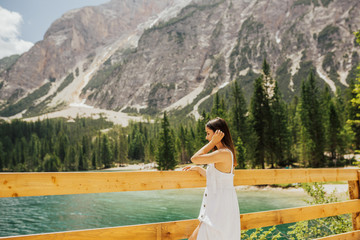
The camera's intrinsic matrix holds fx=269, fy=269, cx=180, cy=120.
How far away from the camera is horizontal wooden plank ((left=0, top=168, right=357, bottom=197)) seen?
257 cm

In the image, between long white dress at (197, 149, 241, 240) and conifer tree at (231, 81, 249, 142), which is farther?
conifer tree at (231, 81, 249, 142)

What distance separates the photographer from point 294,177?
14.6 ft

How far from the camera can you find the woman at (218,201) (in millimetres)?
3021

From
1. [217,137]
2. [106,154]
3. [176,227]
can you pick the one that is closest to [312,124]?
[217,137]

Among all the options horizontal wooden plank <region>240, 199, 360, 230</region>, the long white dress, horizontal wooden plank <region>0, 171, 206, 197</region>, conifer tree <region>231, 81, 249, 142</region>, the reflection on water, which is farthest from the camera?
conifer tree <region>231, 81, 249, 142</region>

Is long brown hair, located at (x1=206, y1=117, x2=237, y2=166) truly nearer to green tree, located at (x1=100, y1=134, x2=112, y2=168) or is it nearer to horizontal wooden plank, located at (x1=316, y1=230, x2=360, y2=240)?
horizontal wooden plank, located at (x1=316, y1=230, x2=360, y2=240)

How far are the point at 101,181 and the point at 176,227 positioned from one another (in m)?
1.12

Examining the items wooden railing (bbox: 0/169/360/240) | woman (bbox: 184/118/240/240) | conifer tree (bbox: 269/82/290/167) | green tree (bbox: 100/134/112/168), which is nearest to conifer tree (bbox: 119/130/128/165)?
green tree (bbox: 100/134/112/168)

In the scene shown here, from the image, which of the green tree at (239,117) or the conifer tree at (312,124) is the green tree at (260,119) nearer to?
the green tree at (239,117)

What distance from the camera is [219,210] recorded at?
3064 mm

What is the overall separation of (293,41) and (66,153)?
173 m

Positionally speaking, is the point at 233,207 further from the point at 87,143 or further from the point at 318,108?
the point at 87,143

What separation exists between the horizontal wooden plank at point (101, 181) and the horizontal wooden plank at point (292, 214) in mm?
523

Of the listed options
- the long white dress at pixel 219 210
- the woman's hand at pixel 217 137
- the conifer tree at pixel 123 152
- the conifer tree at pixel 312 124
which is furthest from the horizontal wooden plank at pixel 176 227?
the conifer tree at pixel 123 152
